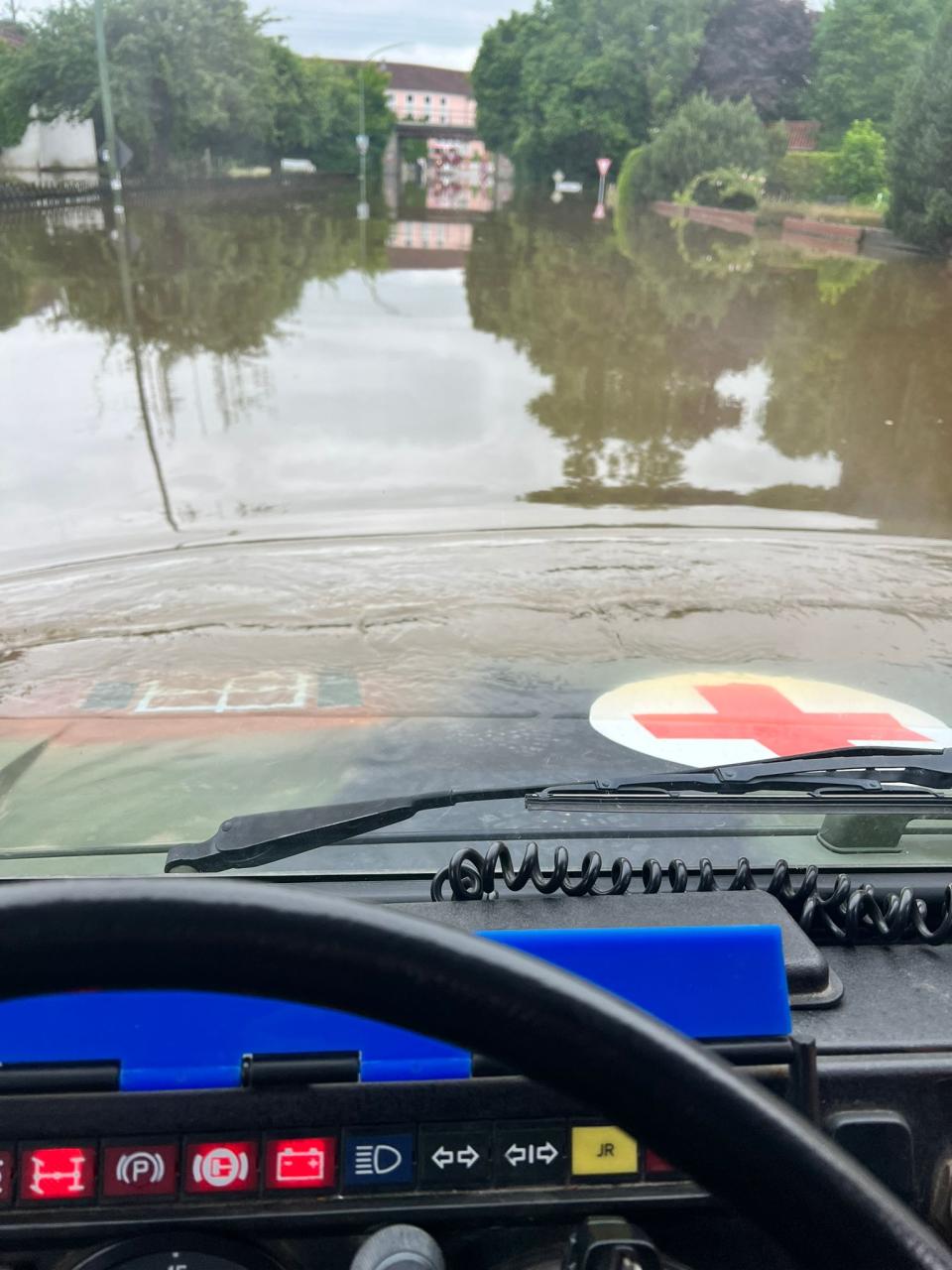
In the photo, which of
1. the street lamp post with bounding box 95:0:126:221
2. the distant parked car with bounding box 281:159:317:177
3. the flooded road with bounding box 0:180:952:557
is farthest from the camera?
the flooded road with bounding box 0:180:952:557

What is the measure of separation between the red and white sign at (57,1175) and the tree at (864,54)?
2.85 metres

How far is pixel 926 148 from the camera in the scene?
11.1 feet

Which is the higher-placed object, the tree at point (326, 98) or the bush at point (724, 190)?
the tree at point (326, 98)

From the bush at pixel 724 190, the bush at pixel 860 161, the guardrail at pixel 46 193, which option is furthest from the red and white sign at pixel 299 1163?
the guardrail at pixel 46 193

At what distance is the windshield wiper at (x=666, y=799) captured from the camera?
1450mm

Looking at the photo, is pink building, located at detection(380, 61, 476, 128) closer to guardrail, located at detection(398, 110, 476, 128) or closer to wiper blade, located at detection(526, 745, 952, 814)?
guardrail, located at detection(398, 110, 476, 128)

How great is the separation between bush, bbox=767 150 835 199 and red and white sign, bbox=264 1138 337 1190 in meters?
2.94

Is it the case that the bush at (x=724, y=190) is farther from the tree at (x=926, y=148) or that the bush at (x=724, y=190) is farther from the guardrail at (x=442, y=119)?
the guardrail at (x=442, y=119)

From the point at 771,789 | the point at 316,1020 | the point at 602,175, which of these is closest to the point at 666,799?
the point at 771,789

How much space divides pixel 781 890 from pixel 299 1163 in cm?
66

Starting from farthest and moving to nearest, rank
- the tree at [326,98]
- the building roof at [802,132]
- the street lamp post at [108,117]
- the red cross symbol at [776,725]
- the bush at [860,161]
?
the street lamp post at [108,117] < the bush at [860,161] < the building roof at [802,132] < the tree at [326,98] < the red cross symbol at [776,725]

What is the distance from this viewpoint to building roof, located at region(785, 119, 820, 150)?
2.89m

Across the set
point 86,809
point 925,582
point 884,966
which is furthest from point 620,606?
point 884,966

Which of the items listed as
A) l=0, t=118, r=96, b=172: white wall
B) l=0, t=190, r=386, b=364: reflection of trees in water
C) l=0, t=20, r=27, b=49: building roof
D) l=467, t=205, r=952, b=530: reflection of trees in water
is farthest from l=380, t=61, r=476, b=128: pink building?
l=0, t=190, r=386, b=364: reflection of trees in water
